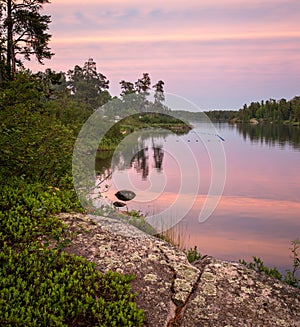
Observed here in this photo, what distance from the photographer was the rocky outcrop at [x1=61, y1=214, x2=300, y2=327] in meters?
4.30

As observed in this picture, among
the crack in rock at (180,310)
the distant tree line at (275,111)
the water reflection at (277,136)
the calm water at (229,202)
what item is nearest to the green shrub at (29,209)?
the crack in rock at (180,310)

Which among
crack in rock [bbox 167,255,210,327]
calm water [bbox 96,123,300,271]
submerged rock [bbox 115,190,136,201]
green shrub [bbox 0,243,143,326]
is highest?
green shrub [bbox 0,243,143,326]

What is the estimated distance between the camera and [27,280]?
171 inches

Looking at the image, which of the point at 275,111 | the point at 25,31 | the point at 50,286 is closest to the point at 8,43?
the point at 25,31

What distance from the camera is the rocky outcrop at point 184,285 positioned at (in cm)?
430

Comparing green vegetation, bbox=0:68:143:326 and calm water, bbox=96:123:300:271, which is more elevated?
green vegetation, bbox=0:68:143:326

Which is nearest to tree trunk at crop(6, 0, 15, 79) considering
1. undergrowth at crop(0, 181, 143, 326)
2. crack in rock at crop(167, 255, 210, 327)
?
undergrowth at crop(0, 181, 143, 326)

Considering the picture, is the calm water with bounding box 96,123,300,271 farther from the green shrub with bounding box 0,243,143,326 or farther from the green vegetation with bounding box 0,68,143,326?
the green shrub with bounding box 0,243,143,326

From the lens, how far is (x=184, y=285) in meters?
4.73

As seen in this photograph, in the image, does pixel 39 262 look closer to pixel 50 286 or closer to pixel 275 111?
pixel 50 286

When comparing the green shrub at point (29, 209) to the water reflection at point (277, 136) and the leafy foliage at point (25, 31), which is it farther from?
the water reflection at point (277, 136)

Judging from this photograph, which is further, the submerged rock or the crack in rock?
the submerged rock

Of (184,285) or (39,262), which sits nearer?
(39,262)

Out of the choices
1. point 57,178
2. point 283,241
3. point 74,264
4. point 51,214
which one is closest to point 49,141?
point 57,178
